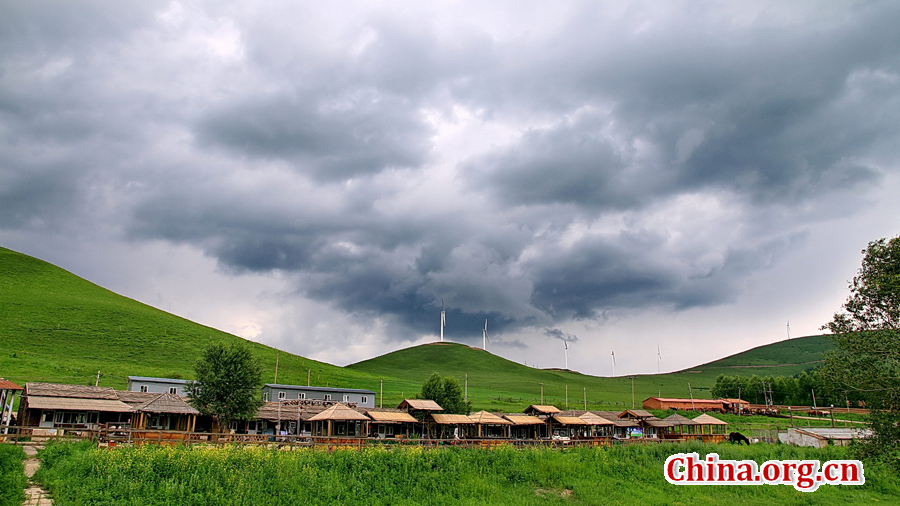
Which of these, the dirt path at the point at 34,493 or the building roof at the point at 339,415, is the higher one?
the building roof at the point at 339,415

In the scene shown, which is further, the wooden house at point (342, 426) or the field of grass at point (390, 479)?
the wooden house at point (342, 426)

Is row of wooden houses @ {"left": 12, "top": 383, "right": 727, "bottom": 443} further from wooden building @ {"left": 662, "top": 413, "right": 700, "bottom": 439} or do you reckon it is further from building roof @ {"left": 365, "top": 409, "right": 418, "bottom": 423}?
wooden building @ {"left": 662, "top": 413, "right": 700, "bottom": 439}

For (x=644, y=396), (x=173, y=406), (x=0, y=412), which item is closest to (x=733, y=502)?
(x=173, y=406)

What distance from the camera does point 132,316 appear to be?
117 meters

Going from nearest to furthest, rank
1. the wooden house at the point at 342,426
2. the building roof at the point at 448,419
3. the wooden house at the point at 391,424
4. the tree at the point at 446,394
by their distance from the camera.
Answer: the wooden house at the point at 342,426, the wooden house at the point at 391,424, the building roof at the point at 448,419, the tree at the point at 446,394

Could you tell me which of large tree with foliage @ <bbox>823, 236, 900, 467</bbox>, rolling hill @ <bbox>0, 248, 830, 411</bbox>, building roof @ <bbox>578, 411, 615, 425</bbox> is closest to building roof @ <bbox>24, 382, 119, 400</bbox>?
rolling hill @ <bbox>0, 248, 830, 411</bbox>

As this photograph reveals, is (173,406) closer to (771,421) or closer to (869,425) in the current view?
(869,425)

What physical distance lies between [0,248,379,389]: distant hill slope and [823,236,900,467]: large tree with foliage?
209ft

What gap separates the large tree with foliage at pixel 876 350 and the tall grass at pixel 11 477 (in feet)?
108

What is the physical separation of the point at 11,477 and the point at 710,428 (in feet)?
246

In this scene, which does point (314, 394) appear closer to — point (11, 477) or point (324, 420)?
point (324, 420)

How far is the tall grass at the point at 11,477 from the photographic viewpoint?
1934 centimetres

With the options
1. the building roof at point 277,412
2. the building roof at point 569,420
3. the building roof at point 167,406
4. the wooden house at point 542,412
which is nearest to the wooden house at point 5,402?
the building roof at point 167,406

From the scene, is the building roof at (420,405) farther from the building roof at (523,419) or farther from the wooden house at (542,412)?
the wooden house at (542,412)
